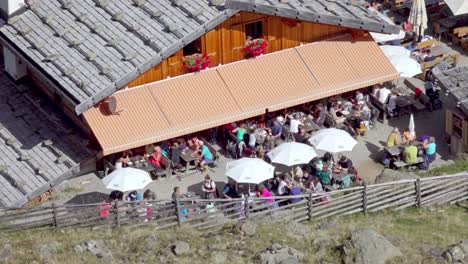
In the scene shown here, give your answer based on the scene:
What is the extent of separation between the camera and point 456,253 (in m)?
32.8

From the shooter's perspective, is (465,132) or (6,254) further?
(465,132)

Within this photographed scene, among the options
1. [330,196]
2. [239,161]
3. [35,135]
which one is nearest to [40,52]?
[35,135]

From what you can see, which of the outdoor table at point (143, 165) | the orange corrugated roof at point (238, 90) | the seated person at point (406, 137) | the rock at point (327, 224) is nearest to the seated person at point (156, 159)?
the outdoor table at point (143, 165)

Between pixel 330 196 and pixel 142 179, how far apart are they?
5.90 metres

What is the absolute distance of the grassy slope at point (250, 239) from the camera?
32.8m

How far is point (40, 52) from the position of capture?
41.8 meters

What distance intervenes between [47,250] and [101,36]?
1063 centimetres

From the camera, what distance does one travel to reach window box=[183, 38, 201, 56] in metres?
42.2

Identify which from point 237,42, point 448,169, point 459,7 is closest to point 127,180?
point 237,42

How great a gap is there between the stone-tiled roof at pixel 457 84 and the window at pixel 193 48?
823 centimetres

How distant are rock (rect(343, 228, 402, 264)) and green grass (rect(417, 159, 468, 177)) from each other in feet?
26.2

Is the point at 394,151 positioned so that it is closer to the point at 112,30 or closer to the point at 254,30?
the point at 254,30

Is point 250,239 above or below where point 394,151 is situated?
above

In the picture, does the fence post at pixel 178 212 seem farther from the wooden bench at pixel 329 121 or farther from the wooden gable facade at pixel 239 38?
the wooden bench at pixel 329 121
